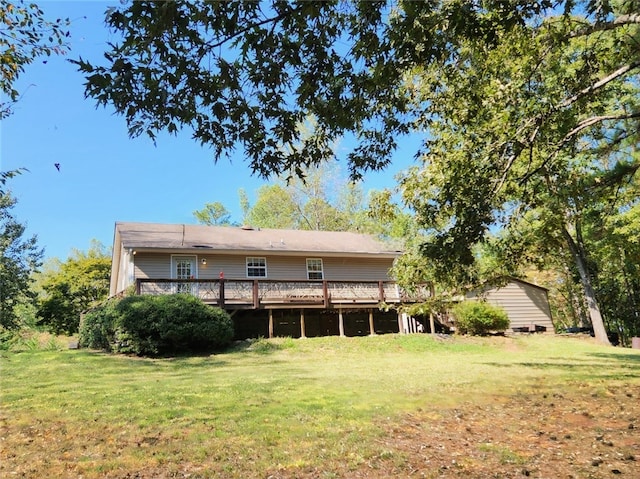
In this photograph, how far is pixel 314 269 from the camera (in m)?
20.5

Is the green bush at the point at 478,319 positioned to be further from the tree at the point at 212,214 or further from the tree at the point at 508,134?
the tree at the point at 212,214

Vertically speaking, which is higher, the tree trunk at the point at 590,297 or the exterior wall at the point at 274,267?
the exterior wall at the point at 274,267

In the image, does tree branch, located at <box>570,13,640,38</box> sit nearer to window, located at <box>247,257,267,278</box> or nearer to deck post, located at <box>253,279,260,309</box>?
deck post, located at <box>253,279,260,309</box>

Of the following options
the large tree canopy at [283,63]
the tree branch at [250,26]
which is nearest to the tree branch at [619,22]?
the large tree canopy at [283,63]

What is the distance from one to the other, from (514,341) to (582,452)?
13.3m

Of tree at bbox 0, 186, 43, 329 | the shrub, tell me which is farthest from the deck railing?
tree at bbox 0, 186, 43, 329

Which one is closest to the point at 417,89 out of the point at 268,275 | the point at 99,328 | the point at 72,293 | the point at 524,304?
the point at 99,328

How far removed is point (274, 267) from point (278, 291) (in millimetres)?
3390

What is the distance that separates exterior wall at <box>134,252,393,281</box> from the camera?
17859mm

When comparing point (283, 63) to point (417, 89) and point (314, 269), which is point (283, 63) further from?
point (314, 269)

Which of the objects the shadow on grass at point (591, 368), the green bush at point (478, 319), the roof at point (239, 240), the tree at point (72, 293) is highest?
the roof at point (239, 240)

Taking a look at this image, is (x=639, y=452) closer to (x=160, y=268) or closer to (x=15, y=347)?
(x=160, y=268)

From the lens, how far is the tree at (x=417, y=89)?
319 centimetres

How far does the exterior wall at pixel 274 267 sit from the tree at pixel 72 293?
7.03 meters
